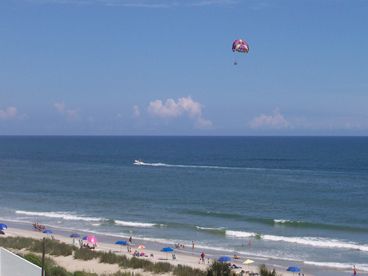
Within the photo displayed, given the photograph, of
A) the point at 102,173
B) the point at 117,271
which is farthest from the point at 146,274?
the point at 102,173

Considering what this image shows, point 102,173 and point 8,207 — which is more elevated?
point 102,173

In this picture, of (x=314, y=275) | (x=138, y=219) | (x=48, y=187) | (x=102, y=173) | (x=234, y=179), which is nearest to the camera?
(x=314, y=275)

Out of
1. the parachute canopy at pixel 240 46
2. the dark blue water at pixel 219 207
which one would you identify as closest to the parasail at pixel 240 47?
the parachute canopy at pixel 240 46

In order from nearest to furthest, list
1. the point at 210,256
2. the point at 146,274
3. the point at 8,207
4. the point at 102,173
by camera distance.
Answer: the point at 146,274 < the point at 210,256 < the point at 8,207 < the point at 102,173

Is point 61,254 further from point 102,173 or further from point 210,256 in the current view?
point 102,173

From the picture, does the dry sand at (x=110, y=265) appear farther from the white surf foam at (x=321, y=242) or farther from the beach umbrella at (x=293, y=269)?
the white surf foam at (x=321, y=242)

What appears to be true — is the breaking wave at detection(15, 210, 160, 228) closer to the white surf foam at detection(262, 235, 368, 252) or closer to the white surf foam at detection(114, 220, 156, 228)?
the white surf foam at detection(114, 220, 156, 228)

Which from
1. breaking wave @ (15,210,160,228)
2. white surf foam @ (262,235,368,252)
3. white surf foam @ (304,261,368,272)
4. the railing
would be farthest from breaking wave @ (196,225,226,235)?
the railing
